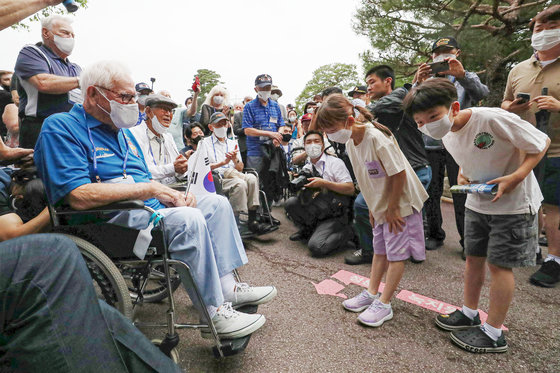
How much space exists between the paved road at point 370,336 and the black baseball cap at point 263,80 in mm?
2928

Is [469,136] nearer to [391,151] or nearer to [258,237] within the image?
[391,151]

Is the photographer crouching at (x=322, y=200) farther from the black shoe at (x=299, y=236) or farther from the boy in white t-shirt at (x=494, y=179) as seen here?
the boy in white t-shirt at (x=494, y=179)

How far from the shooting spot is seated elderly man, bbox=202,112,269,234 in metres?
3.84

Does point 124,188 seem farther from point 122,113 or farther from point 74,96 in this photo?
point 74,96

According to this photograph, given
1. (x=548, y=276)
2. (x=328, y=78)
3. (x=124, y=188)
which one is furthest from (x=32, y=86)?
(x=328, y=78)

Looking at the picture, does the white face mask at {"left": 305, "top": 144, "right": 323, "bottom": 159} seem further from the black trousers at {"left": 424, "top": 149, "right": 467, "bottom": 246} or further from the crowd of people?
the black trousers at {"left": 424, "top": 149, "right": 467, "bottom": 246}

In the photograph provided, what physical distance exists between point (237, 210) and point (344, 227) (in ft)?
4.40

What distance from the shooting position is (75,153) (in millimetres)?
1600

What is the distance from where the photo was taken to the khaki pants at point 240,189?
383 cm

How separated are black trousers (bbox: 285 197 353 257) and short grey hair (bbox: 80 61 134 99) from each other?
247 centimetres

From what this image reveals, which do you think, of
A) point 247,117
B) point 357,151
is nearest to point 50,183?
point 357,151

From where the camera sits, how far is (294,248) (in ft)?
12.2

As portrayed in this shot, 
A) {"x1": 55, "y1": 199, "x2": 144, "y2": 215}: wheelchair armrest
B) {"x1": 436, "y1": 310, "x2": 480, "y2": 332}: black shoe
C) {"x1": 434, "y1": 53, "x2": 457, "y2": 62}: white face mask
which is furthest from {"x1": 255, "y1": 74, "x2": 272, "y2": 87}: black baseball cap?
{"x1": 436, "y1": 310, "x2": 480, "y2": 332}: black shoe

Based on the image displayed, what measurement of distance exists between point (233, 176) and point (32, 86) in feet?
7.47
